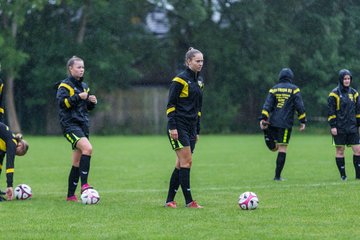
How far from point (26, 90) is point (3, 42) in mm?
4950

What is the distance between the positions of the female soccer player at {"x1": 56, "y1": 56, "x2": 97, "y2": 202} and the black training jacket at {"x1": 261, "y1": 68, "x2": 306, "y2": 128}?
432cm

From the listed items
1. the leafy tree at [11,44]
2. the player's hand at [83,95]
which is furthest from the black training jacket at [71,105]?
the leafy tree at [11,44]

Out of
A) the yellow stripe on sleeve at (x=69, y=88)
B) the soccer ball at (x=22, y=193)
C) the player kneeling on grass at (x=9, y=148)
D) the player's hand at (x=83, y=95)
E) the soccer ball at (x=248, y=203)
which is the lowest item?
the soccer ball at (x=22, y=193)

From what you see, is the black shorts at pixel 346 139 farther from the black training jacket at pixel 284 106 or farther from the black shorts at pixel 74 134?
the black shorts at pixel 74 134

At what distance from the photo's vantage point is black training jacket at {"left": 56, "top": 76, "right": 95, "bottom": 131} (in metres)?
11.2

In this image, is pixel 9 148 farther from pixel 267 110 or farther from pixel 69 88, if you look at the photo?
pixel 267 110

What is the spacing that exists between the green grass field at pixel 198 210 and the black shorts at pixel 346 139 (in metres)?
0.68

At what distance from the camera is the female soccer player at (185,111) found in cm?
1012

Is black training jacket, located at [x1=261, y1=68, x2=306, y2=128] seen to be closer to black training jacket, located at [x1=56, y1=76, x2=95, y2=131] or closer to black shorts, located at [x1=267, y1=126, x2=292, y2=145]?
black shorts, located at [x1=267, y1=126, x2=292, y2=145]

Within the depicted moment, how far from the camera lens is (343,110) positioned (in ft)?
46.3

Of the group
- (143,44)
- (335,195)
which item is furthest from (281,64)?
(335,195)

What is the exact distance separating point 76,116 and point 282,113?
15.5 ft

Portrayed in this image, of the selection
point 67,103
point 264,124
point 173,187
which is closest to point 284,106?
point 264,124

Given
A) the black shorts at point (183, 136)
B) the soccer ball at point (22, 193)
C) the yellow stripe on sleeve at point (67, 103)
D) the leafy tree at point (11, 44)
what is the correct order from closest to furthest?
1. the black shorts at point (183, 136)
2. the yellow stripe on sleeve at point (67, 103)
3. the soccer ball at point (22, 193)
4. the leafy tree at point (11, 44)
